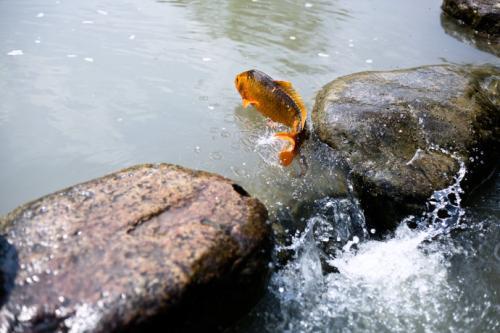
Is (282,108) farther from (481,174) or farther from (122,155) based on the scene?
(481,174)

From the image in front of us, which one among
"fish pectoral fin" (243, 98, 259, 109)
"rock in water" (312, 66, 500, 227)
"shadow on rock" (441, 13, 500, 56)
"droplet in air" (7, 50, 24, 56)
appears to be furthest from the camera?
"shadow on rock" (441, 13, 500, 56)

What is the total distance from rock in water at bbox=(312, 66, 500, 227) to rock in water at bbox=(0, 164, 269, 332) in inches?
57.3

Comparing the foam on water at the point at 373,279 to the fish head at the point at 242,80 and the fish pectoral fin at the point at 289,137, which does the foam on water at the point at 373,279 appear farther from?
the fish head at the point at 242,80

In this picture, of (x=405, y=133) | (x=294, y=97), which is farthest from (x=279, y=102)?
(x=405, y=133)

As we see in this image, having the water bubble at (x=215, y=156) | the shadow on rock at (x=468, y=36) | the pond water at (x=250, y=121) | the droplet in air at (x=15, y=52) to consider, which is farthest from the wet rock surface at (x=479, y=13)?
the droplet in air at (x=15, y=52)

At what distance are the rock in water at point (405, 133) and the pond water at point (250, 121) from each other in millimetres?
225

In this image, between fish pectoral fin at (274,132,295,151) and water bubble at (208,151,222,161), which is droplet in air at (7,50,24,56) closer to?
water bubble at (208,151,222,161)

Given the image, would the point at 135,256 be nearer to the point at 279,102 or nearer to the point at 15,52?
the point at 279,102

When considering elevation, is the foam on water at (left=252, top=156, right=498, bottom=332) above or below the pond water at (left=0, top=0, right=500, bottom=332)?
below

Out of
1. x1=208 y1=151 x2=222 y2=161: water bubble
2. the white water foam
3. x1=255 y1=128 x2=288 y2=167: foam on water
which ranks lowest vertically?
the white water foam

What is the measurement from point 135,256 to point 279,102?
2.62m

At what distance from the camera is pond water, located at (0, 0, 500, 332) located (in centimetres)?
312

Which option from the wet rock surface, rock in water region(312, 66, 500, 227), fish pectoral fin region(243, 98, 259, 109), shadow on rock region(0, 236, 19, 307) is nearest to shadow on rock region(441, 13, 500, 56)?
the wet rock surface

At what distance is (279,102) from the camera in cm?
447
